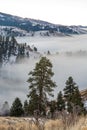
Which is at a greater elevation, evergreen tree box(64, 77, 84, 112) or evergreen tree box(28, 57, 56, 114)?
evergreen tree box(28, 57, 56, 114)

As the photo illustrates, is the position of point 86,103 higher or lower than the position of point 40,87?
lower

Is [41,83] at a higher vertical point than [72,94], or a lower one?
higher

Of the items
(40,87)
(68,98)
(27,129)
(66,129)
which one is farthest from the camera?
(68,98)

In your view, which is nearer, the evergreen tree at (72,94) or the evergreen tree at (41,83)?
the evergreen tree at (41,83)

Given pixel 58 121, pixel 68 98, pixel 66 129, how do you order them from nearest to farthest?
pixel 66 129
pixel 58 121
pixel 68 98

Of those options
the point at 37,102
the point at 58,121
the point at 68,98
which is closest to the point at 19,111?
the point at 68,98

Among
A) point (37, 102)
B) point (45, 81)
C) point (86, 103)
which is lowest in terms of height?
point (86, 103)

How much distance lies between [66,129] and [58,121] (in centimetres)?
263

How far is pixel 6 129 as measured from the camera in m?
9.66

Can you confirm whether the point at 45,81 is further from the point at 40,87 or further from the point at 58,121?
the point at 58,121

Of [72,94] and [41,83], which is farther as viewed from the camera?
[72,94]

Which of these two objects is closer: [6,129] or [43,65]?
[6,129]

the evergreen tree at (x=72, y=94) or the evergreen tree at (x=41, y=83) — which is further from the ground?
the evergreen tree at (x=41, y=83)

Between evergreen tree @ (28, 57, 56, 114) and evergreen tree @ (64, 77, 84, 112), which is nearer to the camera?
evergreen tree @ (28, 57, 56, 114)
